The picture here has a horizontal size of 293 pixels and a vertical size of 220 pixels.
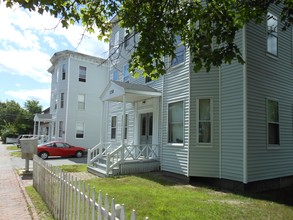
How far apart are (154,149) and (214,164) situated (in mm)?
3878

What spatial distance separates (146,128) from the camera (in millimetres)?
14578

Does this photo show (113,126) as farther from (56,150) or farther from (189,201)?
(189,201)

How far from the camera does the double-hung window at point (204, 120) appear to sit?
10.4m

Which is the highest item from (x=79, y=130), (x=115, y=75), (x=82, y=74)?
(x=82, y=74)

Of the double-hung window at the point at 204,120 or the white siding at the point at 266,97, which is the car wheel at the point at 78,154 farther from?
the white siding at the point at 266,97

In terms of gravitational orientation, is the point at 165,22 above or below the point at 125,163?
above

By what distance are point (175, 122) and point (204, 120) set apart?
167cm

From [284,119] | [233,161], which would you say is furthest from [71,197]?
[284,119]

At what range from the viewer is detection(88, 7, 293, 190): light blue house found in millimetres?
9508

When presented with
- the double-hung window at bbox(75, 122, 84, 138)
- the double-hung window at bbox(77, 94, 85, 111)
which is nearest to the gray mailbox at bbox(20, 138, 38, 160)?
the double-hung window at bbox(75, 122, 84, 138)

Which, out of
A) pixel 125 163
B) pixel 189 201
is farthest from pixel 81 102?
pixel 189 201

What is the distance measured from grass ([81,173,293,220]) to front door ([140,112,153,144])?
4.53m

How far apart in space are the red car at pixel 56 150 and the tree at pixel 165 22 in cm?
1614

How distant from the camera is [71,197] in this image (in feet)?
15.3
